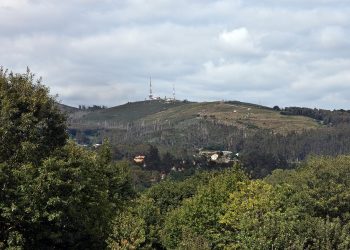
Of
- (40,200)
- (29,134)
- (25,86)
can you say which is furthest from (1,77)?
(40,200)

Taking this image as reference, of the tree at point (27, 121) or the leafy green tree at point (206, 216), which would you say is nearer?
the tree at point (27, 121)

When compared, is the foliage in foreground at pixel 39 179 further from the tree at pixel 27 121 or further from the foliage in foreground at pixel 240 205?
the foliage in foreground at pixel 240 205

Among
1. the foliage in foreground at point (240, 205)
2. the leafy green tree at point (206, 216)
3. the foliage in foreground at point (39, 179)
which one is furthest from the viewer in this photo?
the leafy green tree at point (206, 216)

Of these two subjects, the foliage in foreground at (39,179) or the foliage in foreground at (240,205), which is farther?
the foliage in foreground at (240,205)

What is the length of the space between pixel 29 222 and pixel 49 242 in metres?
2.97

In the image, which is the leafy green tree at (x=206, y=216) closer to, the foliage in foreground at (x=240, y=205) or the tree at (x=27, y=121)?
the foliage in foreground at (x=240, y=205)

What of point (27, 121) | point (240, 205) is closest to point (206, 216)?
point (240, 205)

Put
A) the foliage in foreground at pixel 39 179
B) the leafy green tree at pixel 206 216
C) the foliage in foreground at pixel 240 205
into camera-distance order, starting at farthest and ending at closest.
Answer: the leafy green tree at pixel 206 216, the foliage in foreground at pixel 240 205, the foliage in foreground at pixel 39 179

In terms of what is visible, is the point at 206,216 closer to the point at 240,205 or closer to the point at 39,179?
the point at 240,205

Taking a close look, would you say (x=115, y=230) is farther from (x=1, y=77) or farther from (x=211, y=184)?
(x=211, y=184)

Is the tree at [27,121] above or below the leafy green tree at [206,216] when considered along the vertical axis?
above

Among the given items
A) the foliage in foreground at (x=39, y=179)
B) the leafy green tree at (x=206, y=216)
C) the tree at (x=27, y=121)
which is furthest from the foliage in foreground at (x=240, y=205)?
the tree at (x=27, y=121)

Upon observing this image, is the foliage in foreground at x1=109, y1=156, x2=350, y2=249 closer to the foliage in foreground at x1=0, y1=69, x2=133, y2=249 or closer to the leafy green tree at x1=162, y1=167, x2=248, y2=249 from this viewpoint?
the leafy green tree at x1=162, y1=167, x2=248, y2=249

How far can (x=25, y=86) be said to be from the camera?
3141 centimetres
